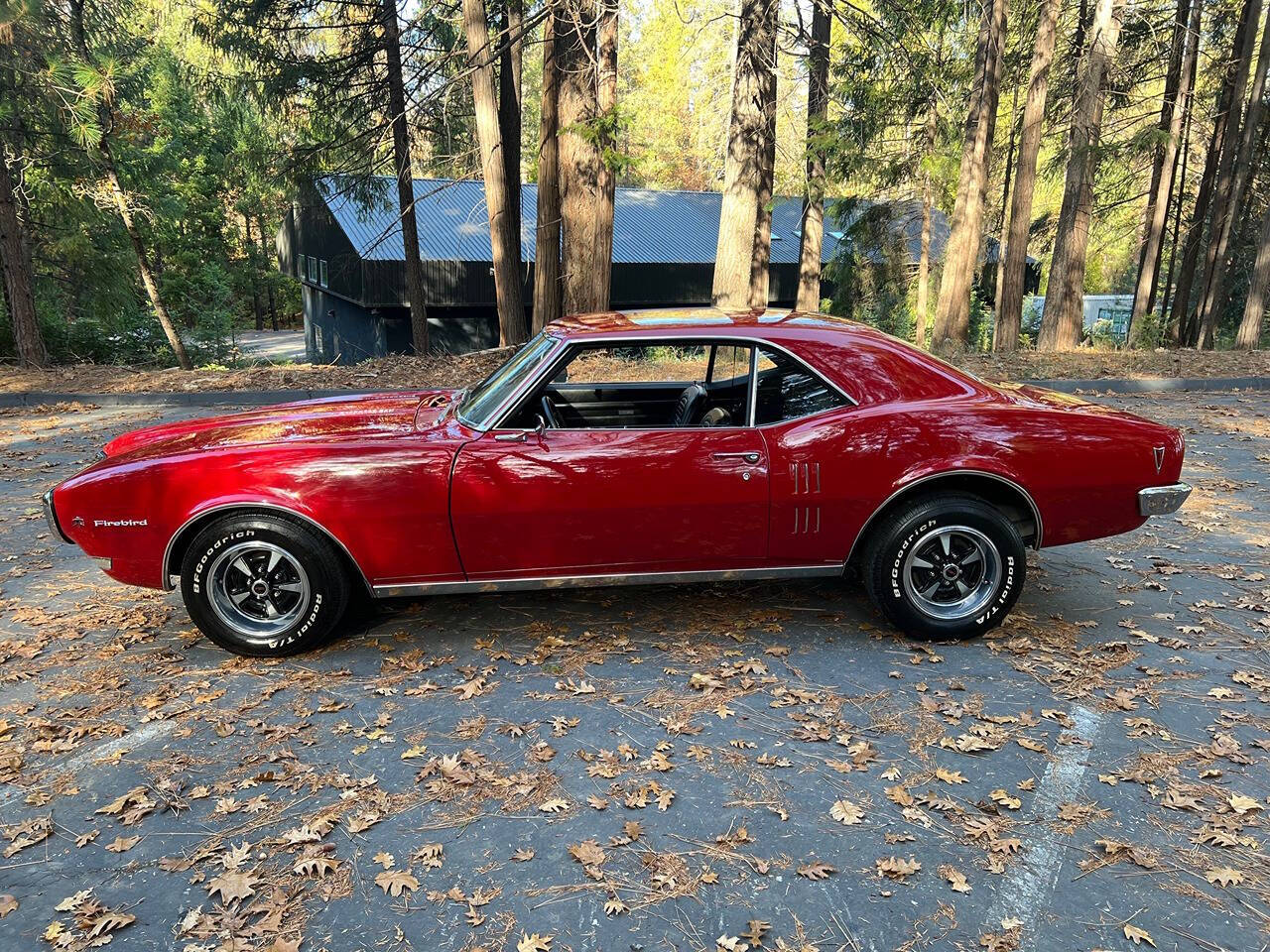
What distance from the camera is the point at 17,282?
1408 centimetres

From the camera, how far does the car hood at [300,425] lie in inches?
172

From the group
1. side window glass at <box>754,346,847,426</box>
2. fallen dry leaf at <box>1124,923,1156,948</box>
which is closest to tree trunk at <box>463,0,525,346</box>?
side window glass at <box>754,346,847,426</box>

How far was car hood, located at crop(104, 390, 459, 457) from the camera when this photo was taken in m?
4.36

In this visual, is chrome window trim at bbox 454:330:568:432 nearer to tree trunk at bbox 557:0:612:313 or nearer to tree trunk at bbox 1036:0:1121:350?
tree trunk at bbox 557:0:612:313

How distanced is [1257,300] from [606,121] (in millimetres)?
14650

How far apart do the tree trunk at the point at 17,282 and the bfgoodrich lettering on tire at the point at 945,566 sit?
1515 cm

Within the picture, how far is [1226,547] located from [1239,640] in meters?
1.70

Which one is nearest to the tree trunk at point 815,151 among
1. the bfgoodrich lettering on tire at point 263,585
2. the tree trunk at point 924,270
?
the tree trunk at point 924,270

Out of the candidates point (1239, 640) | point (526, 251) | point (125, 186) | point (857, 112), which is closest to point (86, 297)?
point (125, 186)

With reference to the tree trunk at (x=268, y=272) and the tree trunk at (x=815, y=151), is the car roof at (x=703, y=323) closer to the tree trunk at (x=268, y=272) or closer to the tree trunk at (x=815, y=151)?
the tree trunk at (x=815, y=151)

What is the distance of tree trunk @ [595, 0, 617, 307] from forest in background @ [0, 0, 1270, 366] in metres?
0.05

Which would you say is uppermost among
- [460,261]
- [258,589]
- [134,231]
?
[134,231]

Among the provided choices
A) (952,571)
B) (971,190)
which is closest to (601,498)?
(952,571)

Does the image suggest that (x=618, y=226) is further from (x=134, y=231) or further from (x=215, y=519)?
(x=215, y=519)
